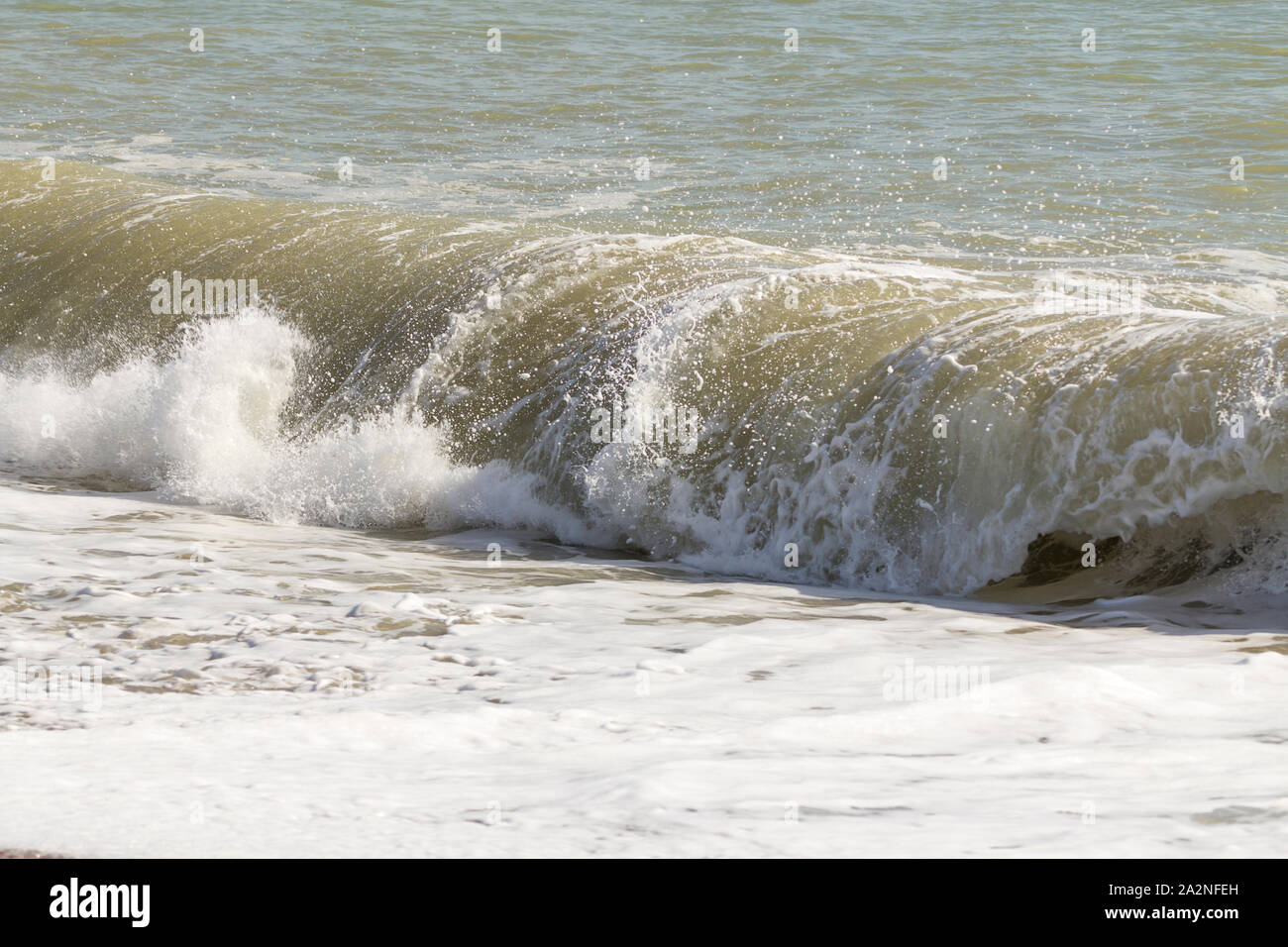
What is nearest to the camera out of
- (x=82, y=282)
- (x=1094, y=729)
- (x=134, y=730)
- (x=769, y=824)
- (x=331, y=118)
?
(x=769, y=824)

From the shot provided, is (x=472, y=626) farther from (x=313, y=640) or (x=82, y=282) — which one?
(x=82, y=282)

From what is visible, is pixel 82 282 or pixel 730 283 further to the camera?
pixel 82 282

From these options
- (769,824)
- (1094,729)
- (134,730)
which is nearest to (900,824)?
(769,824)

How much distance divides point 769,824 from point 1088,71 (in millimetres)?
14534

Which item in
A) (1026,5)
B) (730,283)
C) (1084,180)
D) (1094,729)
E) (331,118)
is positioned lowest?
(1094,729)

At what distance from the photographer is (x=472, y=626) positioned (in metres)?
A: 5.39

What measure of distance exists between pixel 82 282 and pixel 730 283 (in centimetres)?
449

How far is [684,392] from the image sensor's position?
24.6ft

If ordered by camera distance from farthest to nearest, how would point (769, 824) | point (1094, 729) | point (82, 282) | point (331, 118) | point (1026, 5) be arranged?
point (1026, 5) → point (331, 118) → point (82, 282) → point (1094, 729) → point (769, 824)

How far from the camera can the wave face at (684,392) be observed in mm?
6336

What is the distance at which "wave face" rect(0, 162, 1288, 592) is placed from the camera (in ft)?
20.8

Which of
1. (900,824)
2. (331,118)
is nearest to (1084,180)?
(331,118)

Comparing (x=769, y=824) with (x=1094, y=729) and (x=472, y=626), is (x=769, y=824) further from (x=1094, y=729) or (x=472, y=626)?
(x=472, y=626)

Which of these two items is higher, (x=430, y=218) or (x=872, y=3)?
(x=872, y=3)
